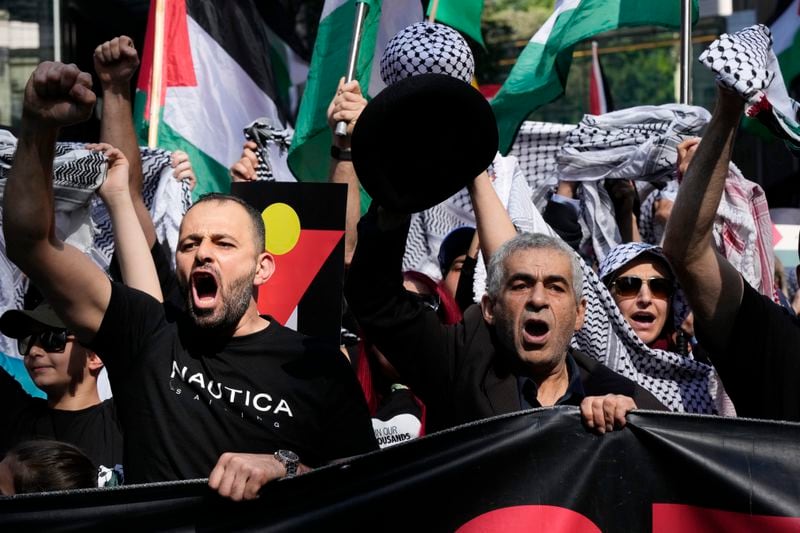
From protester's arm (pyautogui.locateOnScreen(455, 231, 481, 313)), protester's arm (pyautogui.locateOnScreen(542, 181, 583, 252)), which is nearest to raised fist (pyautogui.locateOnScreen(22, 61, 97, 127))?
protester's arm (pyautogui.locateOnScreen(455, 231, 481, 313))

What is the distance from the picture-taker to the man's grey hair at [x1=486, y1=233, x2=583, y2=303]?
13.3 ft

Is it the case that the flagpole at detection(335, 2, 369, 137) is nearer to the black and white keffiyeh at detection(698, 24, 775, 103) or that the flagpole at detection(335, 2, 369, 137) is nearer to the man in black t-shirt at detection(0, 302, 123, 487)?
the man in black t-shirt at detection(0, 302, 123, 487)

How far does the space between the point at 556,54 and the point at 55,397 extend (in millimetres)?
2963

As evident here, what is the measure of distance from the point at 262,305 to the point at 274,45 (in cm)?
493

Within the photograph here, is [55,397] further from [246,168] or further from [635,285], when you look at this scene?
[635,285]

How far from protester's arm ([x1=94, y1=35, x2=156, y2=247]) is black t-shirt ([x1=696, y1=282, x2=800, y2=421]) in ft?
6.94

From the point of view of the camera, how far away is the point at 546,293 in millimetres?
4008

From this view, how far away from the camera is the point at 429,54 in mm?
4754

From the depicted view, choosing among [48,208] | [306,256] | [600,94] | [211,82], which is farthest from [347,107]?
[600,94]

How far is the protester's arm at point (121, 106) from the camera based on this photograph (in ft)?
15.1

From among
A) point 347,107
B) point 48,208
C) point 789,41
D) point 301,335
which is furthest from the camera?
point 789,41

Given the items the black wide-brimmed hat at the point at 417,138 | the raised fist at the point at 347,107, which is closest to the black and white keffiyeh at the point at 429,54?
the raised fist at the point at 347,107

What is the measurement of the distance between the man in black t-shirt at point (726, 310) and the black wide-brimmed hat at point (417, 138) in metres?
0.63

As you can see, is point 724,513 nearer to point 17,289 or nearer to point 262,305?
point 262,305
